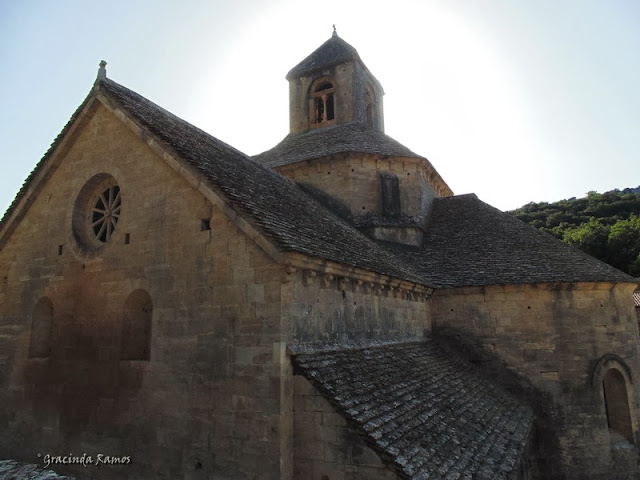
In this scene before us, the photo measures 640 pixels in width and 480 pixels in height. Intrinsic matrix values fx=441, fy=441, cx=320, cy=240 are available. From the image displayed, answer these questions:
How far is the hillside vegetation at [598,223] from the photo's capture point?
38100mm

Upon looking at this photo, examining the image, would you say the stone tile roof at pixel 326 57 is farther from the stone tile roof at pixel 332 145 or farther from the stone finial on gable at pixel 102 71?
the stone finial on gable at pixel 102 71

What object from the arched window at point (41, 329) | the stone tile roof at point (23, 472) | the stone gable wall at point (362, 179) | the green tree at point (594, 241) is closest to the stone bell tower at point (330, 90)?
the stone gable wall at point (362, 179)

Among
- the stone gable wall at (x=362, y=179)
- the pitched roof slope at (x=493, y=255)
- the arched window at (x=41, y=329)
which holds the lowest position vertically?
the arched window at (x=41, y=329)

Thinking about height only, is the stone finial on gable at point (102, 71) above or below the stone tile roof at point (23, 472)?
above

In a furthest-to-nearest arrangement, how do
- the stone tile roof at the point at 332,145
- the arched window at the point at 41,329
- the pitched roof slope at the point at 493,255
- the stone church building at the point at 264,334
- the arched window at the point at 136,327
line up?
the stone tile roof at the point at 332,145
the pitched roof slope at the point at 493,255
the arched window at the point at 41,329
the arched window at the point at 136,327
the stone church building at the point at 264,334

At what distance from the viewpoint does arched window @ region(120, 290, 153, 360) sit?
297 inches

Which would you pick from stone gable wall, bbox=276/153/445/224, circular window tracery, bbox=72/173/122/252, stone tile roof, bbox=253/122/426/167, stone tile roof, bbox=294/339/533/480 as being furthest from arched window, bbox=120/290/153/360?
stone tile roof, bbox=253/122/426/167

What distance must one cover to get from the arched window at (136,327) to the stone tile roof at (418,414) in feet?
10.6

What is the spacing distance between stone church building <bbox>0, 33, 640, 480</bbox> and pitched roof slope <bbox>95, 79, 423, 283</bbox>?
0.06 m

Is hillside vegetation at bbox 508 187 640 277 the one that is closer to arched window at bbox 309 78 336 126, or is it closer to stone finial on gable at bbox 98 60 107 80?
arched window at bbox 309 78 336 126

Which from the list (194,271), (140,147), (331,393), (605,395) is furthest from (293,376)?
(605,395)

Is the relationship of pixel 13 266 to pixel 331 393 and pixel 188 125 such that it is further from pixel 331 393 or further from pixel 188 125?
pixel 331 393

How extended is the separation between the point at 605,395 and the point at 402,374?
24.0 ft

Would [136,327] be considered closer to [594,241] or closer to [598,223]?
[594,241]
